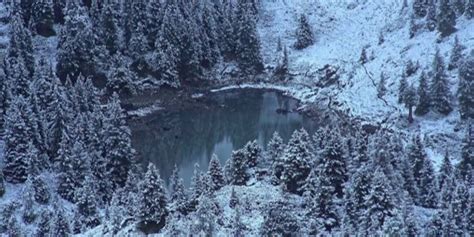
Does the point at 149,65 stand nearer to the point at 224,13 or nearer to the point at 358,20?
the point at 224,13

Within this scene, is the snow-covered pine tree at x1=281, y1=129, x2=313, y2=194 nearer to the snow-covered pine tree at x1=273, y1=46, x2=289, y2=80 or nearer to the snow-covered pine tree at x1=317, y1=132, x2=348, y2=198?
the snow-covered pine tree at x1=317, y1=132, x2=348, y2=198

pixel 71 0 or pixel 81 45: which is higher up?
pixel 71 0

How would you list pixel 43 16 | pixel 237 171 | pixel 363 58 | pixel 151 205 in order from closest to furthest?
pixel 151 205 → pixel 237 171 → pixel 363 58 → pixel 43 16

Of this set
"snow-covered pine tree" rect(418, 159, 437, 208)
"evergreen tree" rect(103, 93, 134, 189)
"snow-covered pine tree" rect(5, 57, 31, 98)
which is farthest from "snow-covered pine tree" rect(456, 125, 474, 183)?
"snow-covered pine tree" rect(5, 57, 31, 98)

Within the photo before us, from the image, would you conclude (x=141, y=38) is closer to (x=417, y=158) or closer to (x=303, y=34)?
(x=303, y=34)

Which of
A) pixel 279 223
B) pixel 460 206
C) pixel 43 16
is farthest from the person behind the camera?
pixel 43 16

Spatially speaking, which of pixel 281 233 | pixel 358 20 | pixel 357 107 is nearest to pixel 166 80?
pixel 357 107

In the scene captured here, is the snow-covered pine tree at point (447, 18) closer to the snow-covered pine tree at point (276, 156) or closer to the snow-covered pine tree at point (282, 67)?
the snow-covered pine tree at point (282, 67)

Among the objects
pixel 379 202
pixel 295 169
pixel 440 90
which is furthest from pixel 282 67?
pixel 379 202
